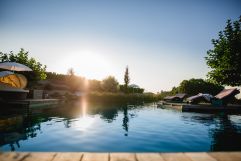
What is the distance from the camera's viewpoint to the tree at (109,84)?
71.2 meters

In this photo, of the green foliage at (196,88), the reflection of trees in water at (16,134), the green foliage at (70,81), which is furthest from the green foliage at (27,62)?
the green foliage at (196,88)

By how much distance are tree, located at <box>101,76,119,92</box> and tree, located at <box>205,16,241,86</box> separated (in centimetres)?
5276

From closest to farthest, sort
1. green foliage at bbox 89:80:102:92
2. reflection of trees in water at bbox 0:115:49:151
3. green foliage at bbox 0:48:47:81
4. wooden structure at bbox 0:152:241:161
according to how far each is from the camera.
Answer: wooden structure at bbox 0:152:241:161 < reflection of trees in water at bbox 0:115:49:151 < green foliage at bbox 0:48:47:81 < green foliage at bbox 89:80:102:92

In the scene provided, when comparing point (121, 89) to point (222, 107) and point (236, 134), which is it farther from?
point (236, 134)

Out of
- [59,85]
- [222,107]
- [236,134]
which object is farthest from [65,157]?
[59,85]

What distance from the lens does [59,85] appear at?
60.0 metres

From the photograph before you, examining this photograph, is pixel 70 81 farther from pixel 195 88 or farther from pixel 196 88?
pixel 196 88

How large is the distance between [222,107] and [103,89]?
46078 mm

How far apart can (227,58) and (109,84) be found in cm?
5600

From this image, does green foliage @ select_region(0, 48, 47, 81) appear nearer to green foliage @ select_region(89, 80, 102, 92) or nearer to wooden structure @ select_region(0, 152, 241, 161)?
wooden structure @ select_region(0, 152, 241, 161)

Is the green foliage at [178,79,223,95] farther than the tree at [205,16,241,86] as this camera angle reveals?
Yes

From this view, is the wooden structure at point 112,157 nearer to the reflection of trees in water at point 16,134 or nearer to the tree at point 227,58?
the reflection of trees in water at point 16,134

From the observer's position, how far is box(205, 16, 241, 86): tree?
17.4 metres

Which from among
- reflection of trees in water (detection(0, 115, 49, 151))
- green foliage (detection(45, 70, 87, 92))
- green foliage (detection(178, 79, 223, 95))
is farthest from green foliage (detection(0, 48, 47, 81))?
green foliage (detection(178, 79, 223, 95))
